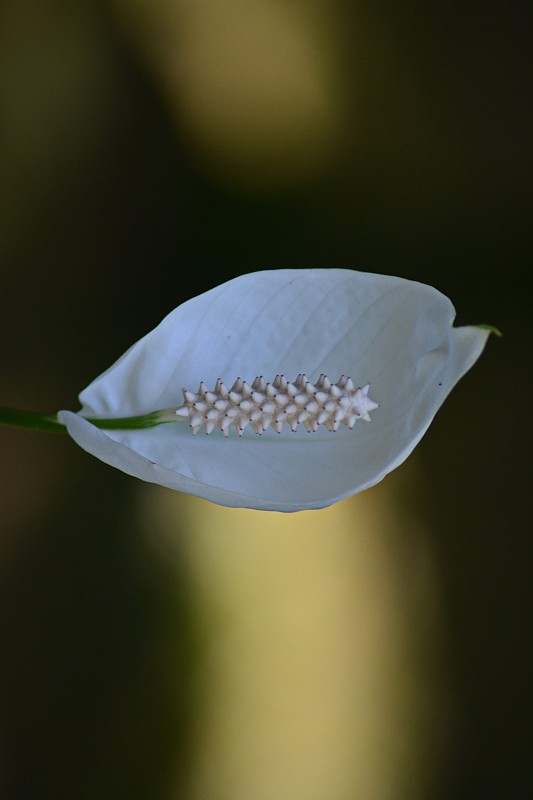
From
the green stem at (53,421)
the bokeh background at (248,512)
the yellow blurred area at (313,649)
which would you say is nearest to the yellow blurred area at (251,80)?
the bokeh background at (248,512)

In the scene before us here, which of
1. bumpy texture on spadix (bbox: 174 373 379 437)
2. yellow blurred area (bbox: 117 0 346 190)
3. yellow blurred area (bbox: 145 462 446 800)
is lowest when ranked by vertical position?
yellow blurred area (bbox: 145 462 446 800)

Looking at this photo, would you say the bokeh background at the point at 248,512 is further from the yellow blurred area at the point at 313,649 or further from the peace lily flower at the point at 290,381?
the peace lily flower at the point at 290,381

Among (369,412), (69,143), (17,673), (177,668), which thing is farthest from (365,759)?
(69,143)

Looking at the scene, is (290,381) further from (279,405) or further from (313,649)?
(313,649)

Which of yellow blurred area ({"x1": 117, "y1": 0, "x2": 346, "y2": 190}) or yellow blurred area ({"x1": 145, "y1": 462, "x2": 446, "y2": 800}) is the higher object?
yellow blurred area ({"x1": 117, "y1": 0, "x2": 346, "y2": 190})

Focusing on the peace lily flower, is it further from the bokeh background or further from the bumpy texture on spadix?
the bokeh background

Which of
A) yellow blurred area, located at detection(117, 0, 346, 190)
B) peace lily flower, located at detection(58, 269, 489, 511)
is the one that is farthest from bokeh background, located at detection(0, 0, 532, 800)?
peace lily flower, located at detection(58, 269, 489, 511)

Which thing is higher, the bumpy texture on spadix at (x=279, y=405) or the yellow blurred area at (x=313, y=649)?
the bumpy texture on spadix at (x=279, y=405)
